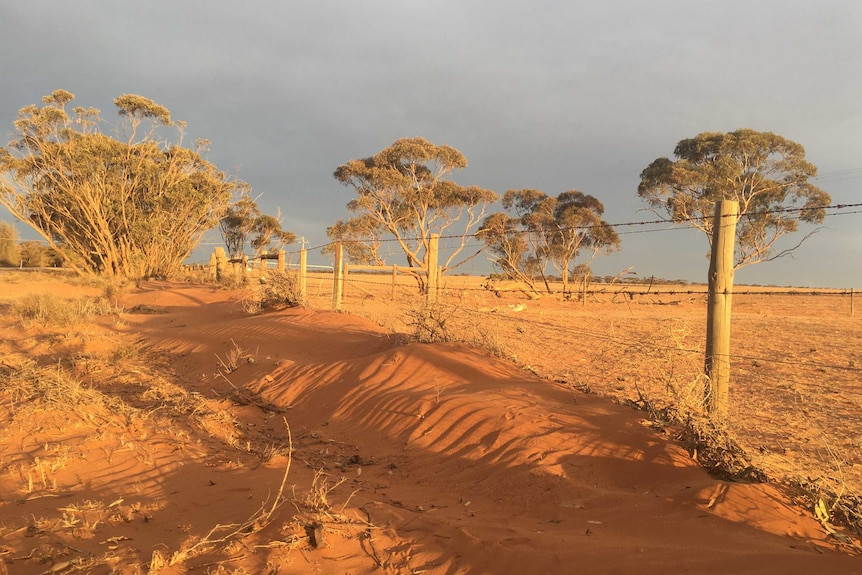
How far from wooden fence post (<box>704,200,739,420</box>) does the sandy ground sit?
746mm

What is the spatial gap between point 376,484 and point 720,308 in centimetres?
366

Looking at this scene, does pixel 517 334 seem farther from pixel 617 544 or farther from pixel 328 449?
pixel 617 544

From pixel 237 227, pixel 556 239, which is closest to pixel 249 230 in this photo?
pixel 237 227

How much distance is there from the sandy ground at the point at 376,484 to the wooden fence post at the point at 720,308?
2.45ft

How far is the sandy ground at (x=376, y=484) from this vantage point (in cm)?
297

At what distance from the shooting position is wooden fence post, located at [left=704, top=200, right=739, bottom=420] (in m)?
5.10

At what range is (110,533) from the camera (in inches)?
125

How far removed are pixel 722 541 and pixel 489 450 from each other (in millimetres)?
2269

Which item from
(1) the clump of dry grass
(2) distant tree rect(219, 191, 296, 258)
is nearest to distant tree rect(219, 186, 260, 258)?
(2) distant tree rect(219, 191, 296, 258)

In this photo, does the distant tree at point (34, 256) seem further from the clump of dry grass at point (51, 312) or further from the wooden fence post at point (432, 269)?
the wooden fence post at point (432, 269)

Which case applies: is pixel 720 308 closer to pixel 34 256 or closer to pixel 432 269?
pixel 432 269

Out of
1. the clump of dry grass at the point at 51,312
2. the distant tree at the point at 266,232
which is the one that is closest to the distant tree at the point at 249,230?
the distant tree at the point at 266,232

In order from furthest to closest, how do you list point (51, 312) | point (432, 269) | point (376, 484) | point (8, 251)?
point (8, 251) → point (51, 312) → point (432, 269) → point (376, 484)

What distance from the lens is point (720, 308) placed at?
17.4ft
